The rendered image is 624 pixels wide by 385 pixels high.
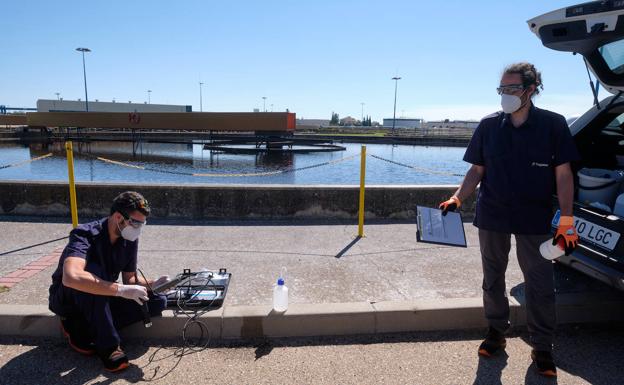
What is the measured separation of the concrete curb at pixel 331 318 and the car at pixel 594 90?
60 centimetres

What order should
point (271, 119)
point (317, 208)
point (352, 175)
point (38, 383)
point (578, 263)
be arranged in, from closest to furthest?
point (38, 383) → point (578, 263) → point (317, 208) → point (352, 175) → point (271, 119)

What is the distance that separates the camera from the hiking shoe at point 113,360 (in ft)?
9.04

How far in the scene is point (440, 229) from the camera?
3.62m

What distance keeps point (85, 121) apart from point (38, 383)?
133 ft

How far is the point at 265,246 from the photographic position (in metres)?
5.38

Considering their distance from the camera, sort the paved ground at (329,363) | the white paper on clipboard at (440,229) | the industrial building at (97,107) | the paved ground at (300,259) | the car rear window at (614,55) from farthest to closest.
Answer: the industrial building at (97,107) < the paved ground at (300,259) < the white paper on clipboard at (440,229) < the car rear window at (614,55) < the paved ground at (329,363)

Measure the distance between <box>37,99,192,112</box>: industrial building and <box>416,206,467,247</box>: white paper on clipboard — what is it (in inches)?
4143

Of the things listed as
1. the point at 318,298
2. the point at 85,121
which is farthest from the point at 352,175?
the point at 85,121

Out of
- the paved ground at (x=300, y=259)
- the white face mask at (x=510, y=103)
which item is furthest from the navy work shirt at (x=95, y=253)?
the white face mask at (x=510, y=103)

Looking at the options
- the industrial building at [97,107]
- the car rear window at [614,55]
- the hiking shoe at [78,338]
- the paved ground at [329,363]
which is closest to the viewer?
the paved ground at [329,363]

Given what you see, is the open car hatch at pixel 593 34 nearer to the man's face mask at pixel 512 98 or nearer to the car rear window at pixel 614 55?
the car rear window at pixel 614 55

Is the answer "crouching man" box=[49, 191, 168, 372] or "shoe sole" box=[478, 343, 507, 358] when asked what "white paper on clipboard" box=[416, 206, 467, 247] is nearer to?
"shoe sole" box=[478, 343, 507, 358]

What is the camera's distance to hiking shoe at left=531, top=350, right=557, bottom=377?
9.17 ft

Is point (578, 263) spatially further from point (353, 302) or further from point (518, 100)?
point (353, 302)
